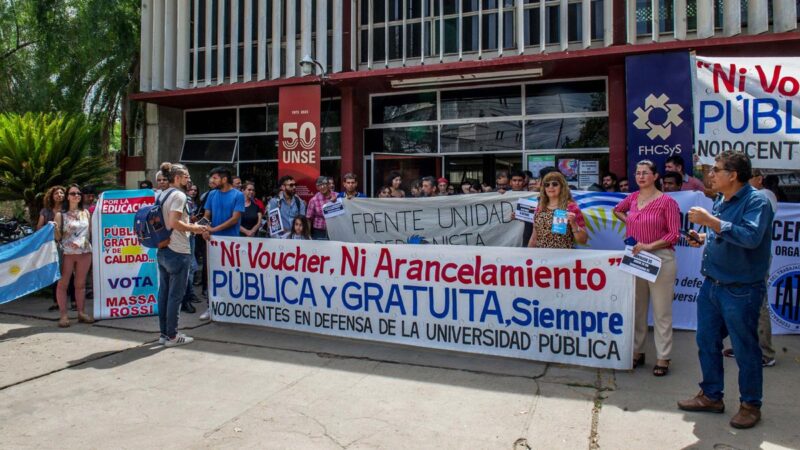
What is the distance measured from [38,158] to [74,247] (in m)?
2.60

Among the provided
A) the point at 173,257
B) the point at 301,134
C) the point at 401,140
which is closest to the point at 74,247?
the point at 173,257

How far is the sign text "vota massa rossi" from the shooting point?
5.00m

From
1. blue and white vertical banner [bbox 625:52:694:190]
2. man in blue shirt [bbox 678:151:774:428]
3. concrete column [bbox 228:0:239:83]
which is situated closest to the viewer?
man in blue shirt [bbox 678:151:774:428]

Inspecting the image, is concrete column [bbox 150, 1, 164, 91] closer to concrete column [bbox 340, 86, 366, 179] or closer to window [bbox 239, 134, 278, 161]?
window [bbox 239, 134, 278, 161]

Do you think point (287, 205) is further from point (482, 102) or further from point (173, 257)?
point (482, 102)

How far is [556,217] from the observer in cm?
527

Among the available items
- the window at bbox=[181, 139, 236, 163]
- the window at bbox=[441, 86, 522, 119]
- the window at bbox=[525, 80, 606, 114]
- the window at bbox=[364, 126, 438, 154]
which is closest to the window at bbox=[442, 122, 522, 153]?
the window at bbox=[441, 86, 522, 119]

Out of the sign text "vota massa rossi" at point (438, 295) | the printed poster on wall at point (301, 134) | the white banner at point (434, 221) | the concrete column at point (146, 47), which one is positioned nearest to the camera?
the sign text "vota massa rossi" at point (438, 295)

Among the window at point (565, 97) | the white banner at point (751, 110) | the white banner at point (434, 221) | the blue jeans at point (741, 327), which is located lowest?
the blue jeans at point (741, 327)

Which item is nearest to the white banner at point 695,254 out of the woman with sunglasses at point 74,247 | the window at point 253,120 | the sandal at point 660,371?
the sandal at point 660,371

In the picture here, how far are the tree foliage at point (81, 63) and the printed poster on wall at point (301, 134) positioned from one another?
544 cm

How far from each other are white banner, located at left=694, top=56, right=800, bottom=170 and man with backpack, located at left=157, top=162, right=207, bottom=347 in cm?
519

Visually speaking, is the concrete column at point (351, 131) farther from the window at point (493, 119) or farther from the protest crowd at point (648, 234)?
the protest crowd at point (648, 234)

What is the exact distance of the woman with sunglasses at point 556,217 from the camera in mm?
5270
